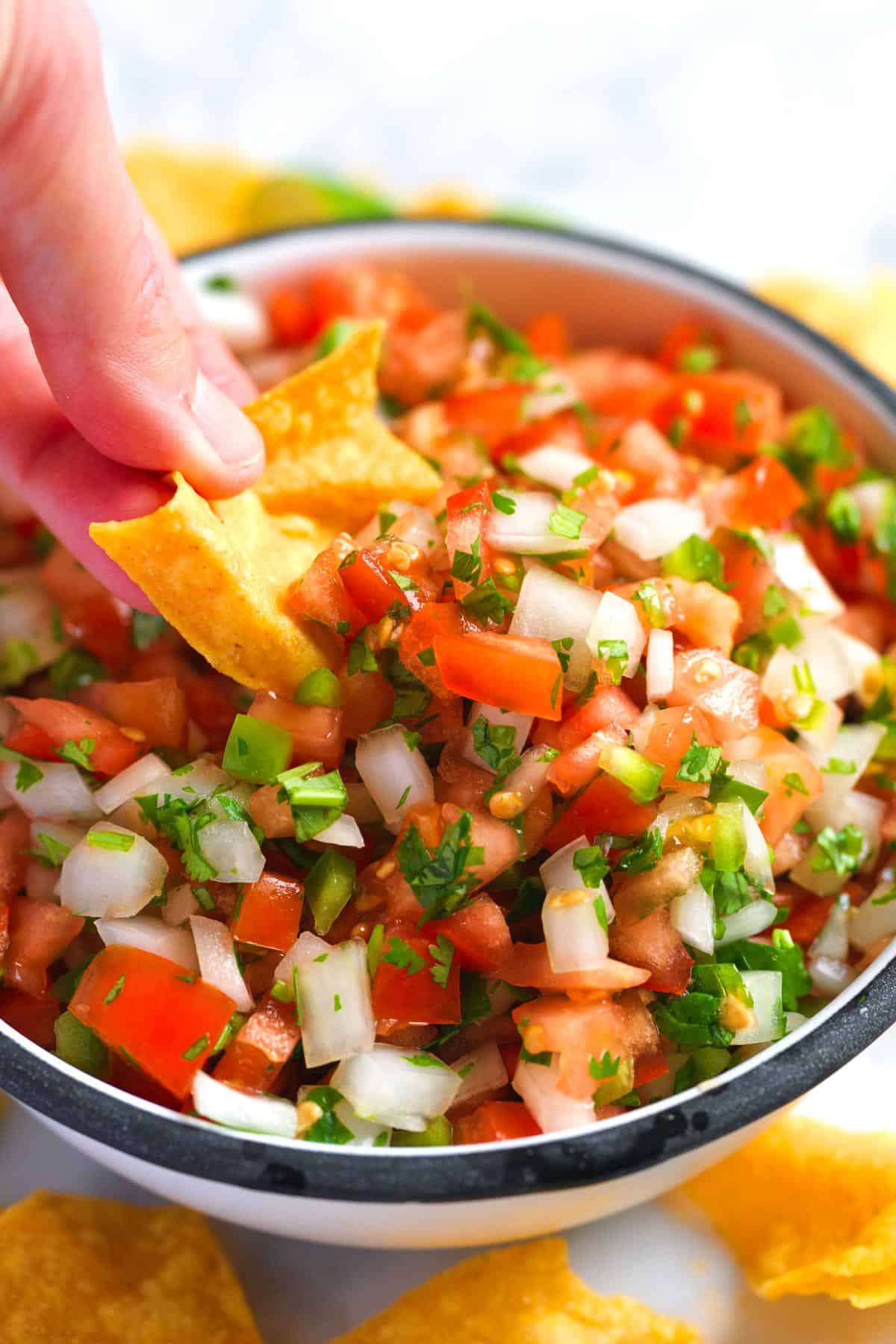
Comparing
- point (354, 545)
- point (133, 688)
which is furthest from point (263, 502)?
point (133, 688)

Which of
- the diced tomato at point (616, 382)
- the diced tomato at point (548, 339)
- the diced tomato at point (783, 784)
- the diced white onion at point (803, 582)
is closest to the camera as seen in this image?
the diced tomato at point (783, 784)

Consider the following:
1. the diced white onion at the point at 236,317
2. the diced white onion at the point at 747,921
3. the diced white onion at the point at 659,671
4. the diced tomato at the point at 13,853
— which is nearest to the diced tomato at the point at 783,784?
the diced white onion at the point at 747,921

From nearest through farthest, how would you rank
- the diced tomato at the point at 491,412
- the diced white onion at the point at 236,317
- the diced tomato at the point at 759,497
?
the diced tomato at the point at 759,497 → the diced tomato at the point at 491,412 → the diced white onion at the point at 236,317

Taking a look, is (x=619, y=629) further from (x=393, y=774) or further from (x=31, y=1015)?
(x=31, y=1015)

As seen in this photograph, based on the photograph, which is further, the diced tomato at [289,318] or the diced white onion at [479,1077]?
the diced tomato at [289,318]

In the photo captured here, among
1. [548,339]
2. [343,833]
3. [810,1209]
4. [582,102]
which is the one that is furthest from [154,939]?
[582,102]

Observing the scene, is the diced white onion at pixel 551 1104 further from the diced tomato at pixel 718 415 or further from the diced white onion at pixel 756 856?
the diced tomato at pixel 718 415

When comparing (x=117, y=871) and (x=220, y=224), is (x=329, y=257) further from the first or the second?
(x=117, y=871)
